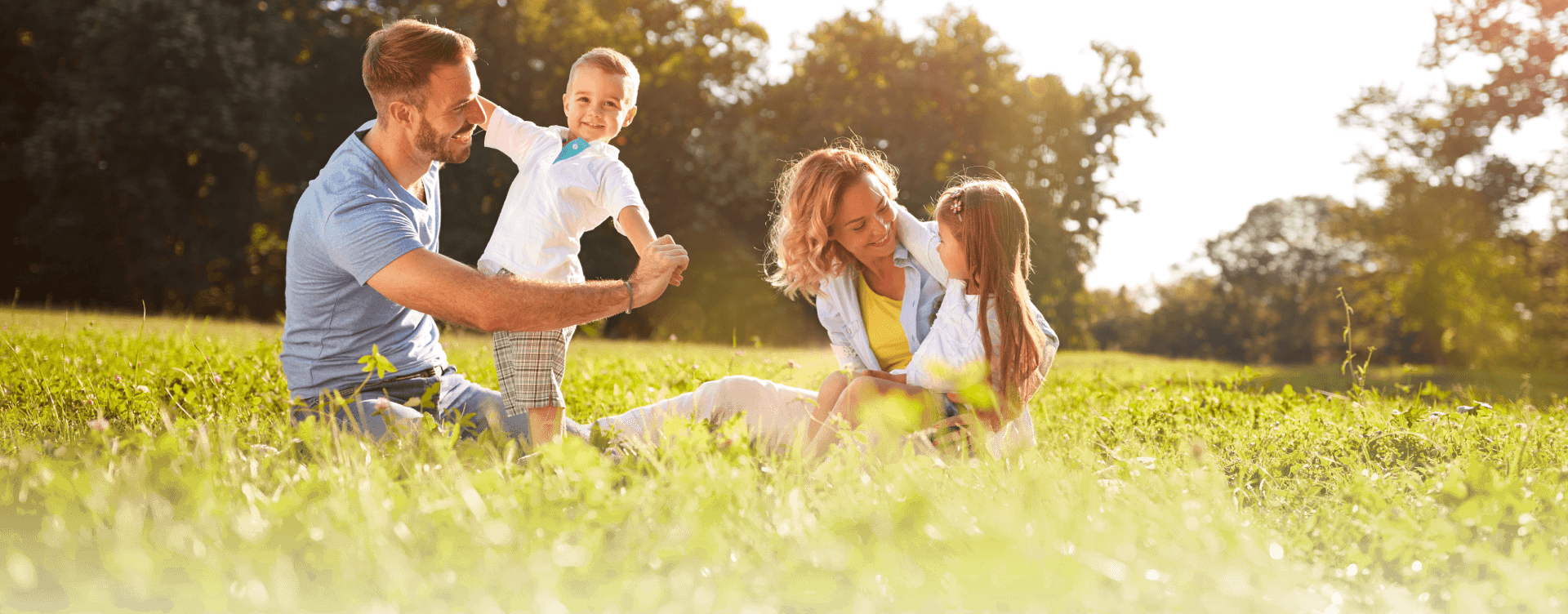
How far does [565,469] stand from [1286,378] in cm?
1324

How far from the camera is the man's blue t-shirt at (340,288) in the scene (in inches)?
122

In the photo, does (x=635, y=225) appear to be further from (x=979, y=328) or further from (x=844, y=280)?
(x=979, y=328)

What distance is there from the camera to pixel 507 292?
2939 millimetres

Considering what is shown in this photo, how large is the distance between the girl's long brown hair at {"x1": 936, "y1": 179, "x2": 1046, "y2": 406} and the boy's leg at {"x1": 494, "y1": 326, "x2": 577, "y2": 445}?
1737mm

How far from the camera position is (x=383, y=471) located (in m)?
2.16

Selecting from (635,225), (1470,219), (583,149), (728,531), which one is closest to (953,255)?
(635,225)

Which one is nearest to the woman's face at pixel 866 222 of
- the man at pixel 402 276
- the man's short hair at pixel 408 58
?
the man at pixel 402 276

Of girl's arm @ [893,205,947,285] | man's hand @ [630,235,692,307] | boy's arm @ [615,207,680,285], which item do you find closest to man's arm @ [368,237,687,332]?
man's hand @ [630,235,692,307]

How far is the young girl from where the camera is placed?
352cm

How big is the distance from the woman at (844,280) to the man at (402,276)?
0.93 meters

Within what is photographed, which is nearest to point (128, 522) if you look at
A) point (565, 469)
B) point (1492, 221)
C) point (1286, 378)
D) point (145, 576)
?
point (145, 576)

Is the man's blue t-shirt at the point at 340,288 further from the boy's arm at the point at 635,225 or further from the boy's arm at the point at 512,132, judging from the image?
the boy's arm at the point at 635,225

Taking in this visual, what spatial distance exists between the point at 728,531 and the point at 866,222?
7.98 feet

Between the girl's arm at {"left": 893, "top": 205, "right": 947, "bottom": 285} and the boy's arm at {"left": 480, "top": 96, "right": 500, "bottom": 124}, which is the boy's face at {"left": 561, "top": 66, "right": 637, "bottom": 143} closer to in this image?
the boy's arm at {"left": 480, "top": 96, "right": 500, "bottom": 124}
